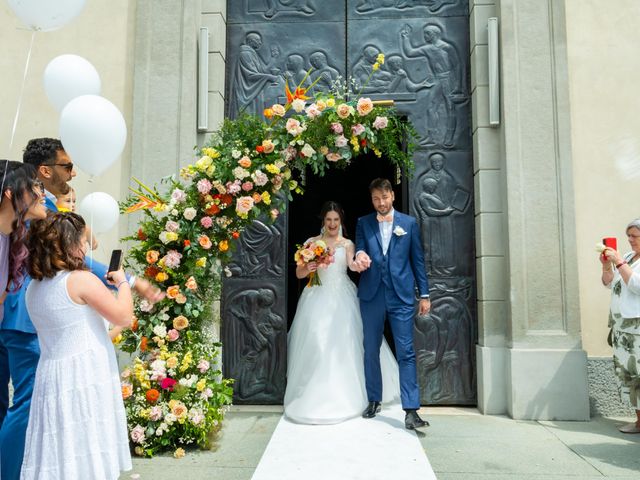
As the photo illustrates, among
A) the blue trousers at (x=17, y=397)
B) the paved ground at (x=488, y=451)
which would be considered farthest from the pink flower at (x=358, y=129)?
the blue trousers at (x=17, y=397)

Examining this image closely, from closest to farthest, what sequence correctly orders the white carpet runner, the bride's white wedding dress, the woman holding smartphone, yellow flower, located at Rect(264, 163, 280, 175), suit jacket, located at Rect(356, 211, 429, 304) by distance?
1. the white carpet runner
2. the woman holding smartphone
3. yellow flower, located at Rect(264, 163, 280, 175)
4. the bride's white wedding dress
5. suit jacket, located at Rect(356, 211, 429, 304)

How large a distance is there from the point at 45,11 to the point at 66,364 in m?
2.38

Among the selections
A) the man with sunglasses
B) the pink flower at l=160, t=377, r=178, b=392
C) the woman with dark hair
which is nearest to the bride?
the pink flower at l=160, t=377, r=178, b=392

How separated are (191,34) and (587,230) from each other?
5.07m

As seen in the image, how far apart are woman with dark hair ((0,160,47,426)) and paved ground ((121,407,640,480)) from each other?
1.82 metres

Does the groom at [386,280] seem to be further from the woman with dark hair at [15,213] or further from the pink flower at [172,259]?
the woman with dark hair at [15,213]

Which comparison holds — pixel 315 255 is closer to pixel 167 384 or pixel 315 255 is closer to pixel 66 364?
pixel 167 384

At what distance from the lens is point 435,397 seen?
6.02 m

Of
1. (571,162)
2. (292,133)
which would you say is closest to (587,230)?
(571,162)

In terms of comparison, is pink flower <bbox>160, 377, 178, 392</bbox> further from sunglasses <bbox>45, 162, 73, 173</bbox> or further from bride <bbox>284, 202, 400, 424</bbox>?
sunglasses <bbox>45, 162, 73, 173</bbox>

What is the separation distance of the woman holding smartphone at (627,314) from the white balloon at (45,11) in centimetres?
478

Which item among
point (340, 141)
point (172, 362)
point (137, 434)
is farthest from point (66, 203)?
point (340, 141)

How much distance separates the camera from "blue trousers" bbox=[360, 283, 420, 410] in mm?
4906

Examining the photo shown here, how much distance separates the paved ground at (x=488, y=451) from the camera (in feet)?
12.9
